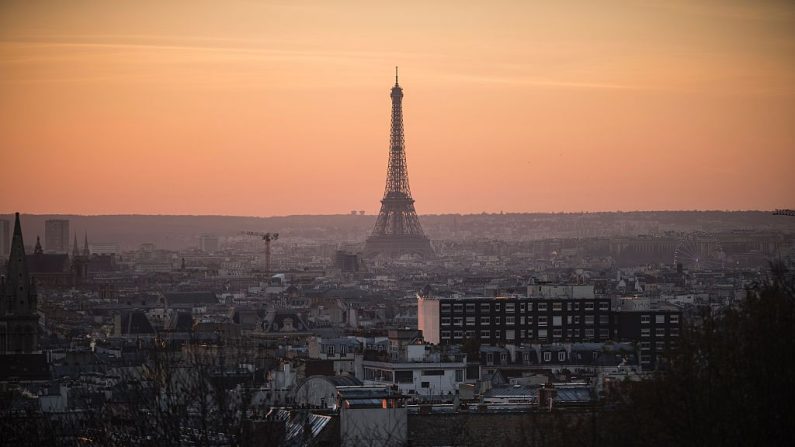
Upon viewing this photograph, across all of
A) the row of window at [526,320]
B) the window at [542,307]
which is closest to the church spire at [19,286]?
the row of window at [526,320]

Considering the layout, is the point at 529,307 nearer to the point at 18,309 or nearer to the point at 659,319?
the point at 659,319

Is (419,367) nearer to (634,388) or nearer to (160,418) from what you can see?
(160,418)

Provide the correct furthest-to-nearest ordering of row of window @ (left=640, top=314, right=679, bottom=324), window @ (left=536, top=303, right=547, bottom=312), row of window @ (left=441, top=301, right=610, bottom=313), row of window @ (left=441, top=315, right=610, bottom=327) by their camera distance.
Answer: row of window @ (left=441, top=301, right=610, bottom=313) < window @ (left=536, top=303, right=547, bottom=312) < row of window @ (left=441, top=315, right=610, bottom=327) < row of window @ (left=640, top=314, right=679, bottom=324)

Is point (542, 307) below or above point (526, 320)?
above

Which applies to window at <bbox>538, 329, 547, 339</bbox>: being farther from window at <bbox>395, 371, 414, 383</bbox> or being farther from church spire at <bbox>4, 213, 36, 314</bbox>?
window at <bbox>395, 371, 414, 383</bbox>

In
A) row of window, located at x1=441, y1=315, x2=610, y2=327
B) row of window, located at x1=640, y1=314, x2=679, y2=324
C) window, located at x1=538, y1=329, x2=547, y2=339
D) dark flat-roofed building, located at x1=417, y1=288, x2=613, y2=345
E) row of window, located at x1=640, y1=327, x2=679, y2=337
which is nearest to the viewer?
row of window, located at x1=640, y1=327, x2=679, y2=337

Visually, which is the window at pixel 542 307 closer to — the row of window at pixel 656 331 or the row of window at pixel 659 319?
the row of window at pixel 659 319

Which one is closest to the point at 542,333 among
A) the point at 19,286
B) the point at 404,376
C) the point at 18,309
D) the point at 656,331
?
the point at 656,331

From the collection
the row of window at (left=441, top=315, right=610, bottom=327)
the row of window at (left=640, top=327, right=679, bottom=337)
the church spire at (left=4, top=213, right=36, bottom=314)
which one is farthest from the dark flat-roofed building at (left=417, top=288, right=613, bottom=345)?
the church spire at (left=4, top=213, right=36, bottom=314)

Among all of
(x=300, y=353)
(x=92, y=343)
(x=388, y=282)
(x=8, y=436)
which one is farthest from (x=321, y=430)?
(x=388, y=282)
